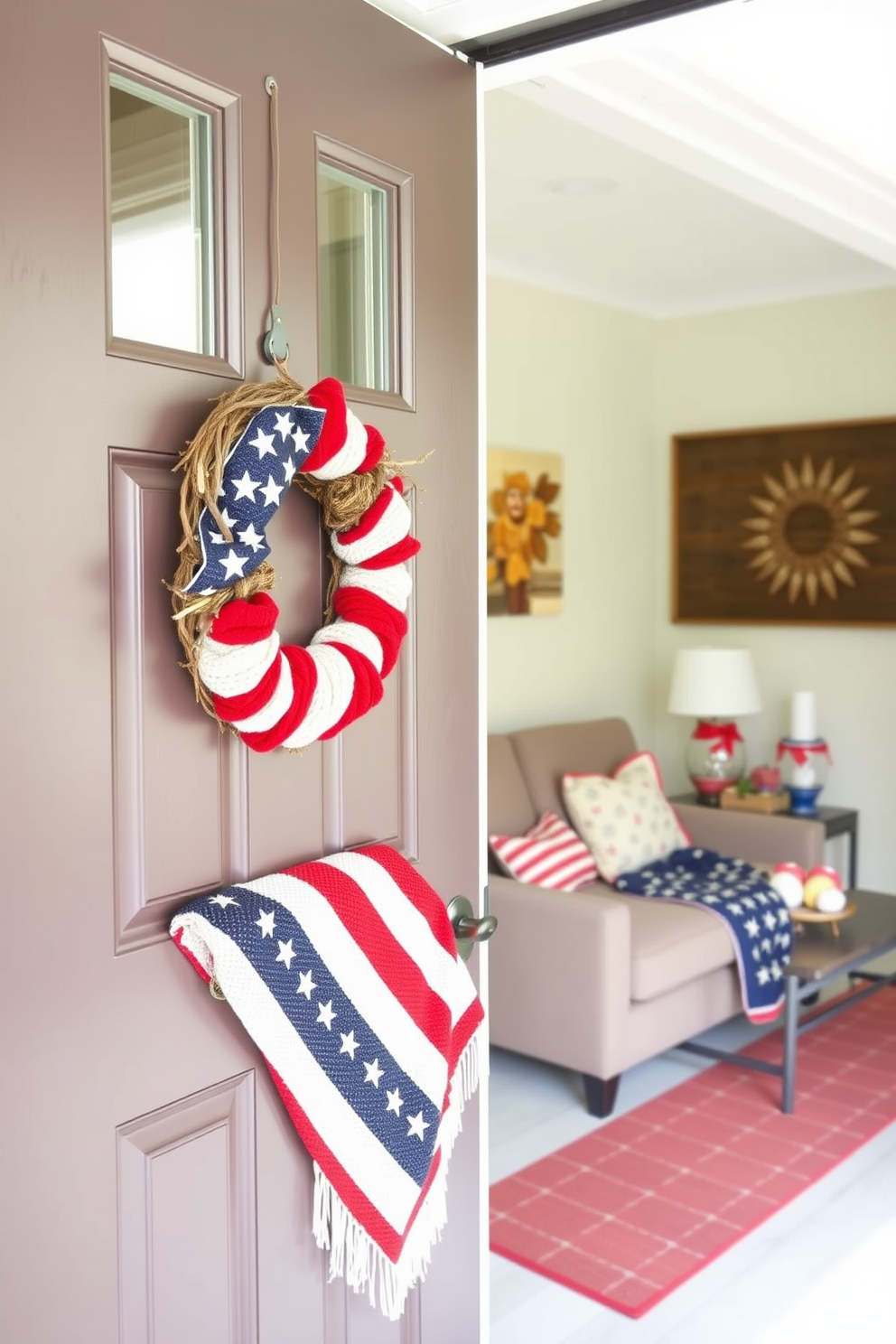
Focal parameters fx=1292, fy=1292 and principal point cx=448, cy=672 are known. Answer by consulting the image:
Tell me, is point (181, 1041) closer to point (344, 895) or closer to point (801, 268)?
point (344, 895)

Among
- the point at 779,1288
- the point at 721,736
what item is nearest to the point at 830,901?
the point at 721,736

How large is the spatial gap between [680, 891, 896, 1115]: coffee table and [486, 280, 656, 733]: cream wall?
51.4 inches

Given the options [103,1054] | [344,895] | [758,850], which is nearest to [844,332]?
[758,850]

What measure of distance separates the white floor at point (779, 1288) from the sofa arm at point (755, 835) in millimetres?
1170

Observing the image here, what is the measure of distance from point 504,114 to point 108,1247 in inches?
102

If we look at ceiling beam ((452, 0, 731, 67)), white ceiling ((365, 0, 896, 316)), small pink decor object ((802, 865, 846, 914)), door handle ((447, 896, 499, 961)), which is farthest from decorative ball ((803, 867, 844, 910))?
ceiling beam ((452, 0, 731, 67))

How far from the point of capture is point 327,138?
1.41 m

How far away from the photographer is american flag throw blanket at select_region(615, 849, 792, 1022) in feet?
11.7

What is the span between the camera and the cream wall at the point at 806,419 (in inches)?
184

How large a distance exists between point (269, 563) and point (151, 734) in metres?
0.24

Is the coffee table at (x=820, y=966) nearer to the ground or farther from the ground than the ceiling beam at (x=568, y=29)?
nearer to the ground

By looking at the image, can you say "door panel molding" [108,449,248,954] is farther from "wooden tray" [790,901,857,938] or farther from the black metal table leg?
"wooden tray" [790,901,857,938]

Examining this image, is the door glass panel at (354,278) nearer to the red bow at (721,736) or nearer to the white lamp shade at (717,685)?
the white lamp shade at (717,685)

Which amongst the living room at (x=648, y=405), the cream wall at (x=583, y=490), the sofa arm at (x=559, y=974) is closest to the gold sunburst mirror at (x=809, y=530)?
the living room at (x=648, y=405)
